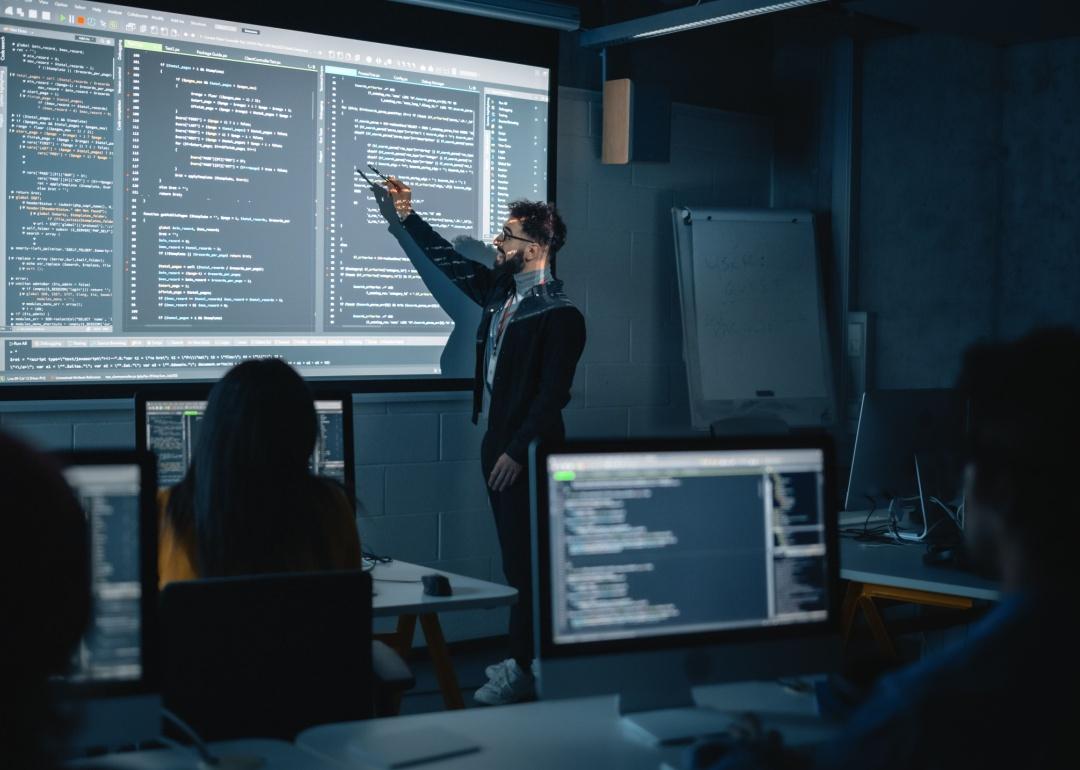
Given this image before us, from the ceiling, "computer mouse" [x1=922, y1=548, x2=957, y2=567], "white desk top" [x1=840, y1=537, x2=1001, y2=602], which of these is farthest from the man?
the ceiling

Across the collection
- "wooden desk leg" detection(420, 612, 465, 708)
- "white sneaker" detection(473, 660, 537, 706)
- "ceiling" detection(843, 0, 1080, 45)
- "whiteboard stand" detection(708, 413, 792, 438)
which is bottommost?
"white sneaker" detection(473, 660, 537, 706)

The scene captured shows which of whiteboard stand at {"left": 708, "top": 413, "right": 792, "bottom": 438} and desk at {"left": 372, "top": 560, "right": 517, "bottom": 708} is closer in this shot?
desk at {"left": 372, "top": 560, "right": 517, "bottom": 708}

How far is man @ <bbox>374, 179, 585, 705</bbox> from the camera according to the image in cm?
390

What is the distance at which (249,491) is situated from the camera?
6.38 feet

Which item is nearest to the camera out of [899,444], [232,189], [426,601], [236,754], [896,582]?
[236,754]

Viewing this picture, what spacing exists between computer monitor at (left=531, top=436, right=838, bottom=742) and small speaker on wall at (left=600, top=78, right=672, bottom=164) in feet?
10.3

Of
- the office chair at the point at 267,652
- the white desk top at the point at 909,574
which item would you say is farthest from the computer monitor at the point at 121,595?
the white desk top at the point at 909,574

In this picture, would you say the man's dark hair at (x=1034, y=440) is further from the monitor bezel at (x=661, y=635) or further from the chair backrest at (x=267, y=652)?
the chair backrest at (x=267, y=652)

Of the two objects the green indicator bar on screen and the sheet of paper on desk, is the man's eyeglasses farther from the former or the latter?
the sheet of paper on desk

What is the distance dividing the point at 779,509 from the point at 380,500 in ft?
9.06

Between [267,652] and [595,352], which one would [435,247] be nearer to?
[595,352]

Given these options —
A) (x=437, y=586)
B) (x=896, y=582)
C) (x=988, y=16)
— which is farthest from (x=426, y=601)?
(x=988, y=16)

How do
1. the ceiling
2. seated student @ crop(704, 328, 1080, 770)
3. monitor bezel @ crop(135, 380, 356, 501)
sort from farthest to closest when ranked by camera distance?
the ceiling < monitor bezel @ crop(135, 380, 356, 501) < seated student @ crop(704, 328, 1080, 770)

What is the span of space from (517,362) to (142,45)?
1.58 m
